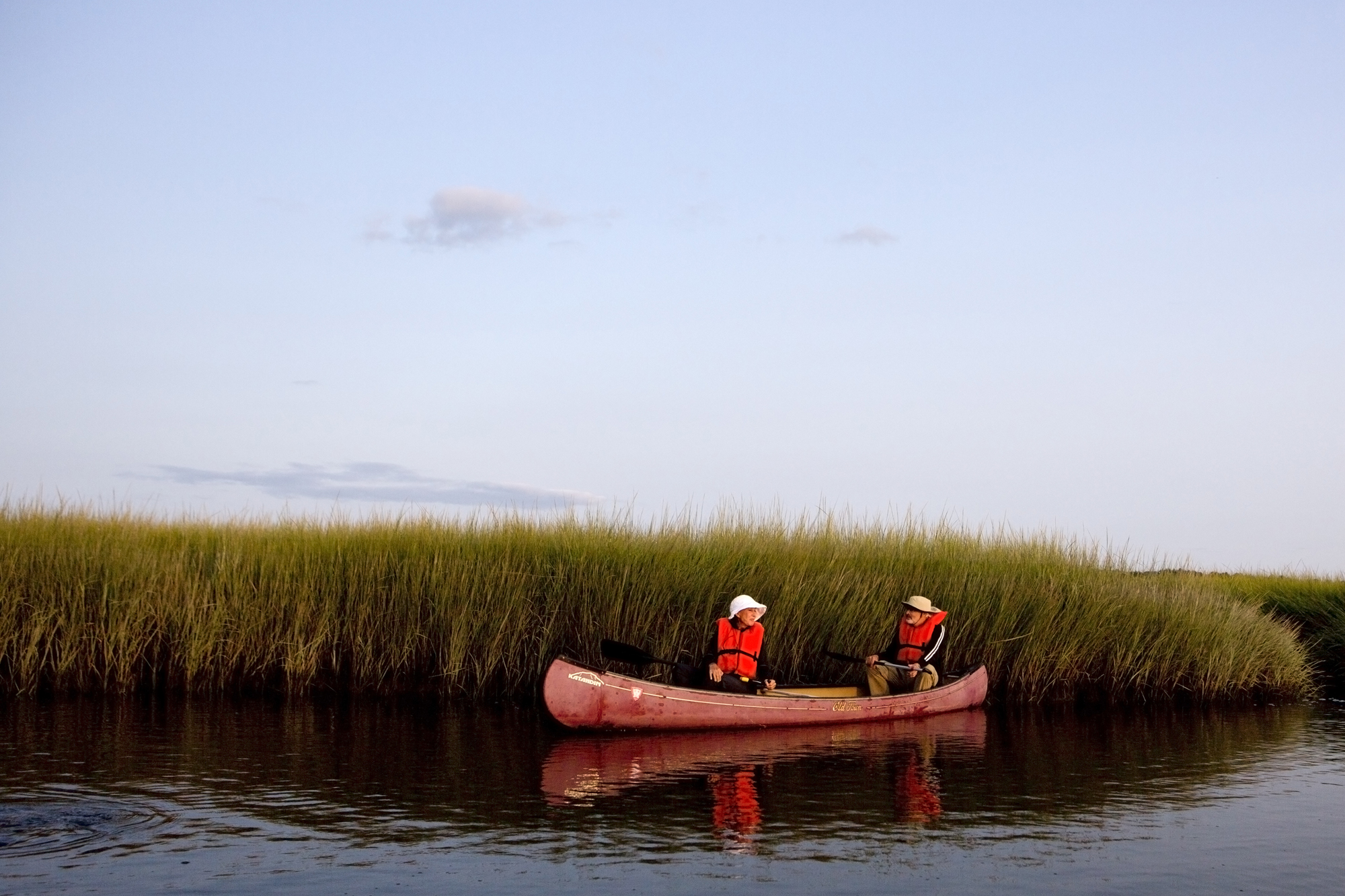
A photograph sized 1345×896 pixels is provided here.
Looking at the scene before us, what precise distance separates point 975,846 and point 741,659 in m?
4.94

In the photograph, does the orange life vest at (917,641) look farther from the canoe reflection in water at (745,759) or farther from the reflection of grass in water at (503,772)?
the reflection of grass in water at (503,772)

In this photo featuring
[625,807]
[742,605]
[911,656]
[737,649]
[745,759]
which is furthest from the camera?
[911,656]

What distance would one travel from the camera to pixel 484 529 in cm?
1603

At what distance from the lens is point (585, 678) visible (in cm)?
1159

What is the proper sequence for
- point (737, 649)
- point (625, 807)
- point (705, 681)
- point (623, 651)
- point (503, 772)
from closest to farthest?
point (625, 807) < point (503, 772) < point (623, 651) < point (737, 649) < point (705, 681)

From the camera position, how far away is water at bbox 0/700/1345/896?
7.16 meters

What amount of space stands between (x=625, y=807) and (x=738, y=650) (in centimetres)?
406

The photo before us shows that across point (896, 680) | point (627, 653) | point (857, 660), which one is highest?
point (627, 653)

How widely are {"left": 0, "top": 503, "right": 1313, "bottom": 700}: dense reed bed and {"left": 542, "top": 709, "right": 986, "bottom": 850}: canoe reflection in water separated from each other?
1.85 m

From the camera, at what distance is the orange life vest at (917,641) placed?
14.2 metres

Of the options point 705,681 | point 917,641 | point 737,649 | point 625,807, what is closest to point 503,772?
point 625,807

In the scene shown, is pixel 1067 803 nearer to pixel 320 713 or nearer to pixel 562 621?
pixel 562 621

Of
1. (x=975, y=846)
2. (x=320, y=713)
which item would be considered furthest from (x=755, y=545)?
(x=975, y=846)

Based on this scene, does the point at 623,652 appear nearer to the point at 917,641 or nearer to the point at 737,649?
the point at 737,649
